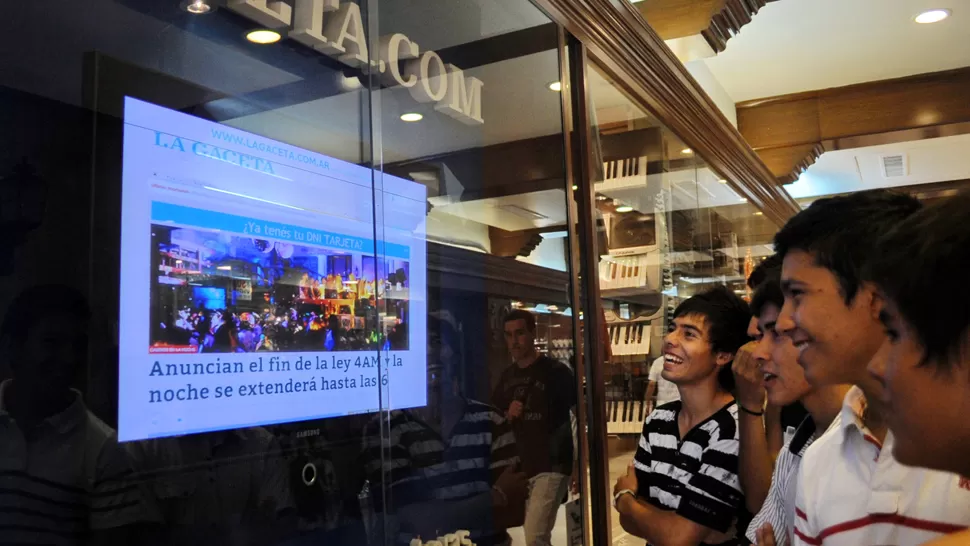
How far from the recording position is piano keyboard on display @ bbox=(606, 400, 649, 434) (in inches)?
91.7

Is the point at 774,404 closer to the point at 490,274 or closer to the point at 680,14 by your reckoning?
the point at 490,274

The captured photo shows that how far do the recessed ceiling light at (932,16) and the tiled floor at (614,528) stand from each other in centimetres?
305

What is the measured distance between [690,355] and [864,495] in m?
0.88

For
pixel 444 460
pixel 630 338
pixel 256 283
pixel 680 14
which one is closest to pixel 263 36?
pixel 256 283

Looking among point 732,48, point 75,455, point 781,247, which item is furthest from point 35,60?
point 732,48

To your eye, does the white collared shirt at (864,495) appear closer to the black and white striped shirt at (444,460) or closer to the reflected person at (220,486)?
the black and white striped shirt at (444,460)

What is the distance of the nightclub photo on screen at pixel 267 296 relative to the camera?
4.60ft

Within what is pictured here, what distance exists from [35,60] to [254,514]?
39.8 inches

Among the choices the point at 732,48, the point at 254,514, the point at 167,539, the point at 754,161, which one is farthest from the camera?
the point at 754,161

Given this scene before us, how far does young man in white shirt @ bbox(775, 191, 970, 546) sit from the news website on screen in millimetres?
894

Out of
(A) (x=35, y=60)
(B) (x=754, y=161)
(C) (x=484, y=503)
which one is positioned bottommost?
(C) (x=484, y=503)

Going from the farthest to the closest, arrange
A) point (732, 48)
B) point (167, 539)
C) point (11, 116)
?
point (732, 48) → point (167, 539) → point (11, 116)

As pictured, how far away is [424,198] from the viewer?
198 cm

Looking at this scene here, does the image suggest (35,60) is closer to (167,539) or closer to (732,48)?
(167,539)
